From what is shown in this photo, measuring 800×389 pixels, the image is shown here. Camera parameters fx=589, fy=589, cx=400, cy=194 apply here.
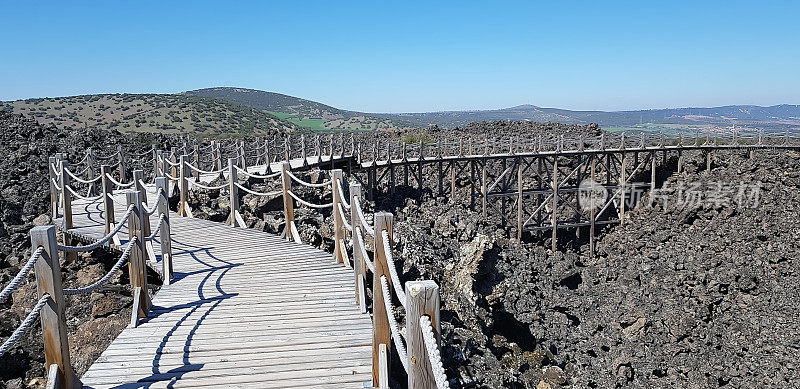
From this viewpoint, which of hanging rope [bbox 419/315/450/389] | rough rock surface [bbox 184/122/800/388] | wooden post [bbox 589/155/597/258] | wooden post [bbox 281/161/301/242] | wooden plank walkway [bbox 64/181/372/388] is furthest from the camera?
wooden post [bbox 589/155/597/258]

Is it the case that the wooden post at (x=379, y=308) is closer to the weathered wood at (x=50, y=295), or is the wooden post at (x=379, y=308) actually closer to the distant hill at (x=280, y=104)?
the weathered wood at (x=50, y=295)

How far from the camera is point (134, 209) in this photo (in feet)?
18.3

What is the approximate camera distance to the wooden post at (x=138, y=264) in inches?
211

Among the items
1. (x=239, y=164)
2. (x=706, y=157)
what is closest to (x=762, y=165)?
(x=706, y=157)

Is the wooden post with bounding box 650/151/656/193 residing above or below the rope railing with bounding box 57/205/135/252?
below

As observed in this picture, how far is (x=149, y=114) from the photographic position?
53.3 m

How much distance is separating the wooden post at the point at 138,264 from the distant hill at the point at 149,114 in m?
42.5

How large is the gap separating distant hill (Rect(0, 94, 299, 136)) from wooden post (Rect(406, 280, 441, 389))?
4615 cm

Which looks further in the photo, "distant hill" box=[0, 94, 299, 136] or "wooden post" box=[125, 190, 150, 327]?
"distant hill" box=[0, 94, 299, 136]

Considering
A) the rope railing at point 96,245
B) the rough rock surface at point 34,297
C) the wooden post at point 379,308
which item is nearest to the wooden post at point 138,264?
the rope railing at point 96,245

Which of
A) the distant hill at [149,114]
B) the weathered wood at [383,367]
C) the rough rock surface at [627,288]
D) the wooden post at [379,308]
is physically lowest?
the rough rock surface at [627,288]

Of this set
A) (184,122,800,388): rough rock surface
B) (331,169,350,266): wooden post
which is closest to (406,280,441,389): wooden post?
(331,169,350,266): wooden post

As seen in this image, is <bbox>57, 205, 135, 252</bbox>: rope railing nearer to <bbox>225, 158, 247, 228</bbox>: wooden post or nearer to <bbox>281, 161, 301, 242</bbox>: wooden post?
<bbox>281, 161, 301, 242</bbox>: wooden post

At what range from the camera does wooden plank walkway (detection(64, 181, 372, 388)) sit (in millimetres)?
4098
